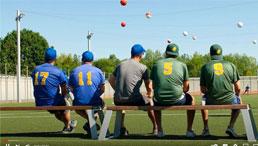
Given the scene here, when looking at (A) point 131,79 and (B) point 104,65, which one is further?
(B) point 104,65

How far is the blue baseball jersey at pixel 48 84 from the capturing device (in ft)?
33.5

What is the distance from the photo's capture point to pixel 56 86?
10.3 meters

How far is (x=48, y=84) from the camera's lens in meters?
10.2

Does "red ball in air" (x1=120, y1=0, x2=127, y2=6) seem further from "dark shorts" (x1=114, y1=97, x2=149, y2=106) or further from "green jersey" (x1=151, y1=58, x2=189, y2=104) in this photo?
"green jersey" (x1=151, y1=58, x2=189, y2=104)

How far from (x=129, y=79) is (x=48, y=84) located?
1835mm

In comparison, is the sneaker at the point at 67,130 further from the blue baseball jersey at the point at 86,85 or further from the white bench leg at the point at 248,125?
the white bench leg at the point at 248,125

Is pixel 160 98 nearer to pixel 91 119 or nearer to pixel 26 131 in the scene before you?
pixel 91 119

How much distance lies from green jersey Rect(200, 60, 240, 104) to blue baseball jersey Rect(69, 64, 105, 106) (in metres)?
2.25

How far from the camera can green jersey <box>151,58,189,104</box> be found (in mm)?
9062

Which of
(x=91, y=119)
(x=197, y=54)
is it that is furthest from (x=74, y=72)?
(x=197, y=54)

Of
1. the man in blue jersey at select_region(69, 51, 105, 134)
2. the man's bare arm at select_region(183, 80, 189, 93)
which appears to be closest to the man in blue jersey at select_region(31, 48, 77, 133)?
the man in blue jersey at select_region(69, 51, 105, 134)

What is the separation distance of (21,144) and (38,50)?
8234cm

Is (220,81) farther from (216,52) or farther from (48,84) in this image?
(48,84)

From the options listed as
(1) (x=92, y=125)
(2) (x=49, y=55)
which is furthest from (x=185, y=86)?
(2) (x=49, y=55)
